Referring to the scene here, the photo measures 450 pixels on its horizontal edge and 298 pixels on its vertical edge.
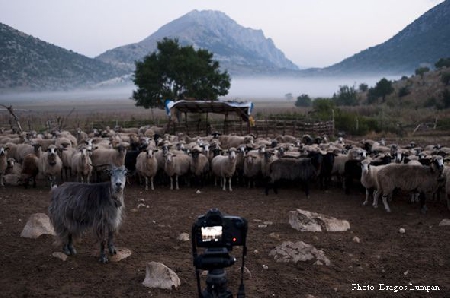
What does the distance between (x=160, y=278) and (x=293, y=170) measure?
7765 mm

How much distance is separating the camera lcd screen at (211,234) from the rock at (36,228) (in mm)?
5927

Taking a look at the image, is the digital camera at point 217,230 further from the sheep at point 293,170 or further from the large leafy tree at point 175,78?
the large leafy tree at point 175,78

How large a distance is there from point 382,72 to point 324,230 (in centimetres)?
18301

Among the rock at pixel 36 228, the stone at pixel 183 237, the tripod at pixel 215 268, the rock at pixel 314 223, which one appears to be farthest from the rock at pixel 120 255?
the tripod at pixel 215 268

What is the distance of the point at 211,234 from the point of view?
389 centimetres

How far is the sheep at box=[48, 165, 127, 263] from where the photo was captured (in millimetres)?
7348

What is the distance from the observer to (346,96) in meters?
59.3

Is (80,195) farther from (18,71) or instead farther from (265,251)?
(18,71)

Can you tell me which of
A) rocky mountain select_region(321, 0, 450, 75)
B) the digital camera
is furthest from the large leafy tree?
rocky mountain select_region(321, 0, 450, 75)

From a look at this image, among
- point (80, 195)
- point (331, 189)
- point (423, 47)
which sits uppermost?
point (423, 47)

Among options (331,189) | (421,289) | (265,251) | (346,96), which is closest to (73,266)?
(265,251)

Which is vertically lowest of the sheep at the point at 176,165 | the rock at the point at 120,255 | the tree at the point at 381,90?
the rock at the point at 120,255

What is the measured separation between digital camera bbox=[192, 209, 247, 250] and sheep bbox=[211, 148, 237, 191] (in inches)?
404

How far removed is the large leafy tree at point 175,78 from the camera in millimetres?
38312
